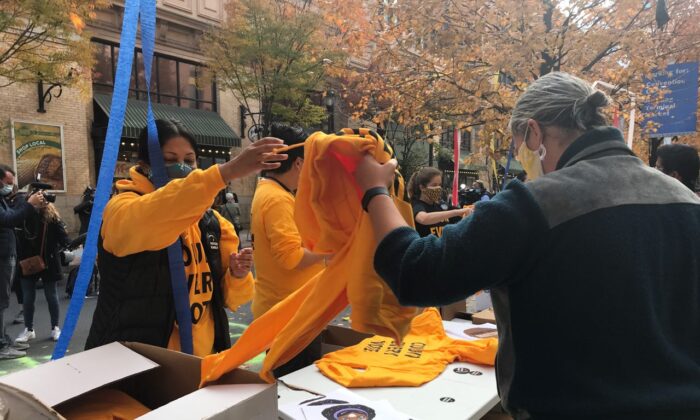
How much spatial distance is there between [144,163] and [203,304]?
65 cm

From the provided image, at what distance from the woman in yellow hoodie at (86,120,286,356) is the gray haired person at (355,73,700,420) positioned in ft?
2.75

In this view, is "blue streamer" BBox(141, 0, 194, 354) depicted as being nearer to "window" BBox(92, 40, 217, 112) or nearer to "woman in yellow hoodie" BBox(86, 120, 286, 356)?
"woman in yellow hoodie" BBox(86, 120, 286, 356)

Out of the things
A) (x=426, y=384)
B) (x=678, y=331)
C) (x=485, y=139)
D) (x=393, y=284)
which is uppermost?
(x=485, y=139)

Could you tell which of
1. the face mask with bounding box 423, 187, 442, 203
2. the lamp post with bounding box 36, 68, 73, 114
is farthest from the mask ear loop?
the lamp post with bounding box 36, 68, 73, 114

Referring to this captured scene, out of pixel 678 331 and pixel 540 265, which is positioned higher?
pixel 540 265

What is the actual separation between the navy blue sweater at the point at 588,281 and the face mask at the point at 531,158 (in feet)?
0.74

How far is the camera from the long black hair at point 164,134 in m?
2.05

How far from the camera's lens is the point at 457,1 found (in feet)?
21.9

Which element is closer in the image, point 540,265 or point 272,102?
point 540,265

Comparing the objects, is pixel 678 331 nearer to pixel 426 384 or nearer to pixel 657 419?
pixel 657 419

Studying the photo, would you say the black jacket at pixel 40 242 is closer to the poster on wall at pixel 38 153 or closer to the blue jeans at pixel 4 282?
the blue jeans at pixel 4 282

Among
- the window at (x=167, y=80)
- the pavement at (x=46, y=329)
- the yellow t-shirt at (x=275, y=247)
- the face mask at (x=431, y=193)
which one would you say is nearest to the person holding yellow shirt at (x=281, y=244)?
the yellow t-shirt at (x=275, y=247)

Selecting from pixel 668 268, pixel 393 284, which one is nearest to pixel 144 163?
pixel 393 284

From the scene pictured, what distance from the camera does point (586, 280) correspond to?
105 centimetres
